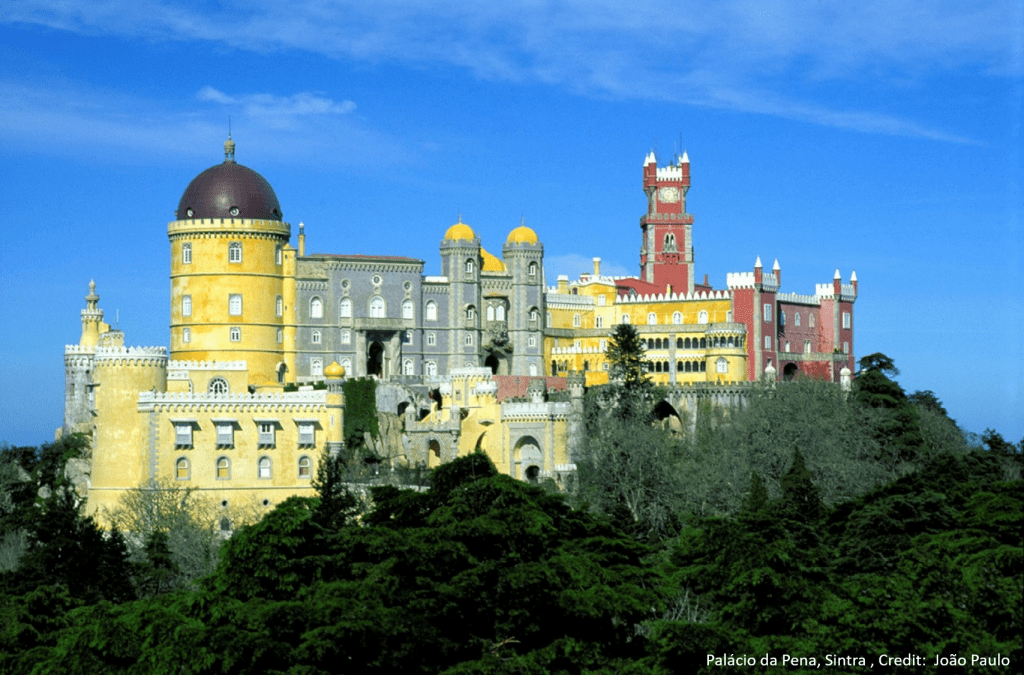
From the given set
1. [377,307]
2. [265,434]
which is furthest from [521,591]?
[377,307]

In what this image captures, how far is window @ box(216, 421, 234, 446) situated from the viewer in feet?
207

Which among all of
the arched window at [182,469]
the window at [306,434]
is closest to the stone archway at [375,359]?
the window at [306,434]

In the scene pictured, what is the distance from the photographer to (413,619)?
1264 inches

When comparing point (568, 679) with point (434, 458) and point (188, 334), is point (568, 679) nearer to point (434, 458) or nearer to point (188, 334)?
point (434, 458)

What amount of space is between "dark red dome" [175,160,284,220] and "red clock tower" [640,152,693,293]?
27150mm

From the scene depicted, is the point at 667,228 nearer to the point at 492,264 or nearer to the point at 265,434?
the point at 492,264

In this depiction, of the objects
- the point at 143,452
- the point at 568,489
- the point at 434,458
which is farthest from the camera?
the point at 434,458

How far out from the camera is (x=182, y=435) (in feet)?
204

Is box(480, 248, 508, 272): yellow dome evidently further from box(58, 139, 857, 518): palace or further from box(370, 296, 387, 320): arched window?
box(370, 296, 387, 320): arched window

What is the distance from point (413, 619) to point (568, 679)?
364 centimetres

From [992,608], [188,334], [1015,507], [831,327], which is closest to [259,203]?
[188,334]

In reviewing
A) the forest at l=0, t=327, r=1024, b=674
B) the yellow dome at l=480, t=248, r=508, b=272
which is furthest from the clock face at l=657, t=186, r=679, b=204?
the forest at l=0, t=327, r=1024, b=674

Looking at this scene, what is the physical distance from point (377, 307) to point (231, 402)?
18.1 metres

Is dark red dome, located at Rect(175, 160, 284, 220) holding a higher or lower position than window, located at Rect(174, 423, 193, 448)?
higher
